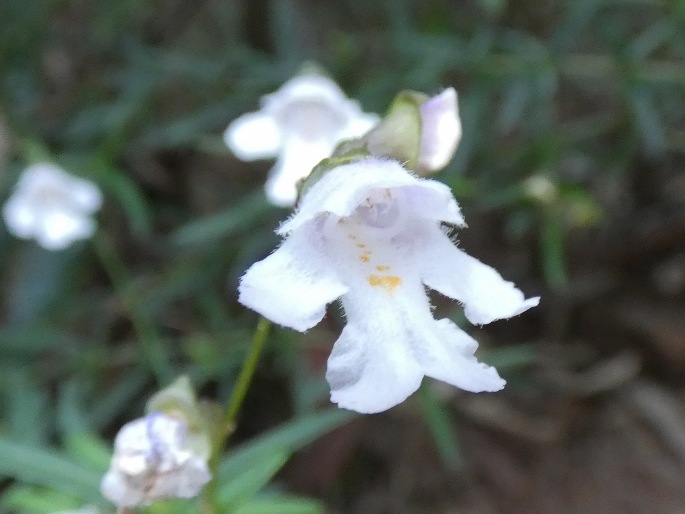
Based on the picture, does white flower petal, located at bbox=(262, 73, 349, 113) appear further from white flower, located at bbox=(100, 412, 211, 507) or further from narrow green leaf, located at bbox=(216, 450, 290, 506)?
white flower, located at bbox=(100, 412, 211, 507)

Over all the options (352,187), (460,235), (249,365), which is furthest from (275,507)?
(460,235)

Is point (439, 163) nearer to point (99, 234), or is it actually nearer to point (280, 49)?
point (280, 49)

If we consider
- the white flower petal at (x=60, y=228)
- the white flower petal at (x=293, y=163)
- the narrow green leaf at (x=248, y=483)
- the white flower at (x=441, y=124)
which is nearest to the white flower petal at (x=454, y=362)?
the white flower at (x=441, y=124)

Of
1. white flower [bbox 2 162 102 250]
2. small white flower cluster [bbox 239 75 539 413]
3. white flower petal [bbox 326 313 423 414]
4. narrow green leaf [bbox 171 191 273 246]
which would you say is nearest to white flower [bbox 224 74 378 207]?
narrow green leaf [bbox 171 191 273 246]

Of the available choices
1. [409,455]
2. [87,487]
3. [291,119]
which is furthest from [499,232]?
[87,487]

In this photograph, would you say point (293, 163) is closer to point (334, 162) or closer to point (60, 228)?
point (60, 228)
